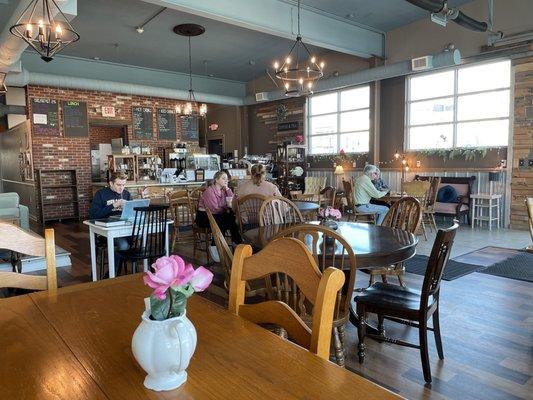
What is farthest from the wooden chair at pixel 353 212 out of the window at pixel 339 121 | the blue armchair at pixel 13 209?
the blue armchair at pixel 13 209

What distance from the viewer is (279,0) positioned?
22.4 ft

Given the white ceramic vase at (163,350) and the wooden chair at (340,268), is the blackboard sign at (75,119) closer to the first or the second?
the wooden chair at (340,268)

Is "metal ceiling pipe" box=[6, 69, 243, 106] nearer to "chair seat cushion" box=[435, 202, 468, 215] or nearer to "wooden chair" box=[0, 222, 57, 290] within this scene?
"chair seat cushion" box=[435, 202, 468, 215]

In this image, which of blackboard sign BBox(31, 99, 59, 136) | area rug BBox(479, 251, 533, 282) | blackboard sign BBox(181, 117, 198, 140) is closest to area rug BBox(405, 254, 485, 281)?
area rug BBox(479, 251, 533, 282)

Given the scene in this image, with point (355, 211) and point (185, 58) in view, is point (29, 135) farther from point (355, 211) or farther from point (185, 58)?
point (355, 211)

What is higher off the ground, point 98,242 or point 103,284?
point 103,284

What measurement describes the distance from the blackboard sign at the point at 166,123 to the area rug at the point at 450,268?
316 inches

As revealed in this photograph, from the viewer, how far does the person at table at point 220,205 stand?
5.07 meters

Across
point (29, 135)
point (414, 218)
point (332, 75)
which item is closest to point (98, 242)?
point (414, 218)


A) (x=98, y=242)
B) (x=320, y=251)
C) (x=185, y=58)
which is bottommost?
(x=98, y=242)

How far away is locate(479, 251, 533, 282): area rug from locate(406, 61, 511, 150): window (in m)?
3.28

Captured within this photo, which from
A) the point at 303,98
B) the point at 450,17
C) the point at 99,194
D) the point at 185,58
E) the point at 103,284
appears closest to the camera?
the point at 103,284

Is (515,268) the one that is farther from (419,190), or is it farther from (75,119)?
(75,119)

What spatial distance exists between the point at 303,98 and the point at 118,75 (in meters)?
5.01
